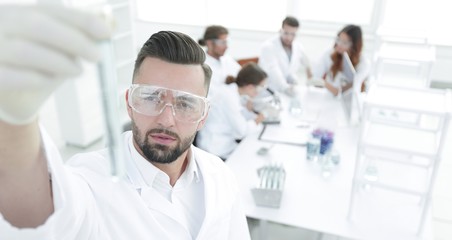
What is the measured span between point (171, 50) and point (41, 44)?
0.79 metres

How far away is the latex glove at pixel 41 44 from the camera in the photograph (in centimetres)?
46

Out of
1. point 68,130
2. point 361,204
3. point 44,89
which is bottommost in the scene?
point 68,130

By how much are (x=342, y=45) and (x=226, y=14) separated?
10.3 feet

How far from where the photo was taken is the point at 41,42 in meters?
0.48

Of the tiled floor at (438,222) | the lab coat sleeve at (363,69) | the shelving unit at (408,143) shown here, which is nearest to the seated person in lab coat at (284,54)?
the lab coat sleeve at (363,69)

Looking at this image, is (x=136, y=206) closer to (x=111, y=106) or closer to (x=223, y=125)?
(x=111, y=106)

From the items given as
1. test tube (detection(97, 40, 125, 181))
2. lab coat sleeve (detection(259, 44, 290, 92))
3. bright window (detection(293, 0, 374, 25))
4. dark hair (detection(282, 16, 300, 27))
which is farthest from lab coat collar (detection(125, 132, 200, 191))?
bright window (detection(293, 0, 374, 25))

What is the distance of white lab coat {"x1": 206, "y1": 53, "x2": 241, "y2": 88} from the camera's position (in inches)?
119

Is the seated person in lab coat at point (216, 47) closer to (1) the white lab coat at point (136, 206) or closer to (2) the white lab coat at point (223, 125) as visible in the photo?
(2) the white lab coat at point (223, 125)

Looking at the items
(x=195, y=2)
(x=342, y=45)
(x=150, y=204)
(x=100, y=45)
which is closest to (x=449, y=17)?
(x=342, y=45)

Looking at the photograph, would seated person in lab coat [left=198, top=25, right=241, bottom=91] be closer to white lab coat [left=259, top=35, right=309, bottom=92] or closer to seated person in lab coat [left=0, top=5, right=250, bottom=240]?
white lab coat [left=259, top=35, right=309, bottom=92]

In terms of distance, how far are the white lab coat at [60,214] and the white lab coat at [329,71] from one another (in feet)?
8.08

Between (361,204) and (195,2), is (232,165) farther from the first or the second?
(195,2)

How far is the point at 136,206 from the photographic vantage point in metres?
1.20
